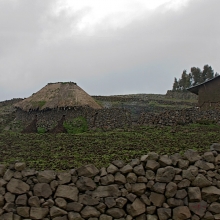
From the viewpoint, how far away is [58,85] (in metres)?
26.7

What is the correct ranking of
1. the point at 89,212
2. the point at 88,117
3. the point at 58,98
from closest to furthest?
the point at 89,212 → the point at 88,117 → the point at 58,98

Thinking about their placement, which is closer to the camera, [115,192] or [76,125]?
[115,192]

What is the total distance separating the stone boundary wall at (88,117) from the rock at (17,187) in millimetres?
11230

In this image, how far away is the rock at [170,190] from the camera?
28.4ft

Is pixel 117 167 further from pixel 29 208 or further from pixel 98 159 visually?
pixel 29 208

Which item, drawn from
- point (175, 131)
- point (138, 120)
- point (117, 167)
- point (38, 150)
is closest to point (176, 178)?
point (117, 167)

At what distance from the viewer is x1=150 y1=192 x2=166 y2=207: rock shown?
8.63 meters

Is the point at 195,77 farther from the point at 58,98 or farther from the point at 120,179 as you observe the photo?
the point at 120,179

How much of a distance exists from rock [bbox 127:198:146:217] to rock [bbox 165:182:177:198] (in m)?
0.72

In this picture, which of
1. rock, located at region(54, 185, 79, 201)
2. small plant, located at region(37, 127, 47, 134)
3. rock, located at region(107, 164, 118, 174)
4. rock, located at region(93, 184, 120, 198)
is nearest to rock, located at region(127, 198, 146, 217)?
rock, located at region(93, 184, 120, 198)

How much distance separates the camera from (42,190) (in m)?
8.40

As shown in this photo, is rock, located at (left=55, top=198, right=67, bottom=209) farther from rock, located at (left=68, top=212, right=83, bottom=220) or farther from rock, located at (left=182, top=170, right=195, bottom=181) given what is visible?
rock, located at (left=182, top=170, right=195, bottom=181)

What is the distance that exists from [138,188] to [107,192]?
0.81m

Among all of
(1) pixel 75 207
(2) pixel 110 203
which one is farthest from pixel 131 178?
(1) pixel 75 207
